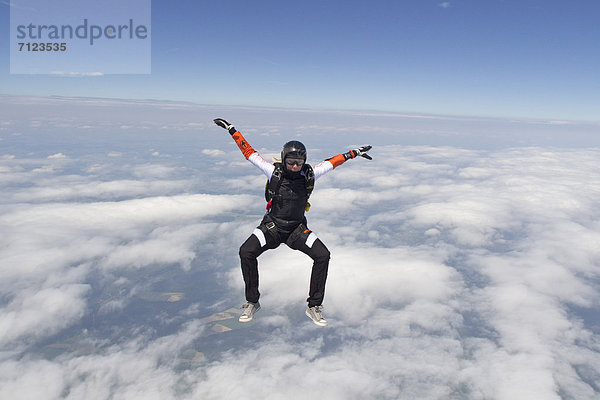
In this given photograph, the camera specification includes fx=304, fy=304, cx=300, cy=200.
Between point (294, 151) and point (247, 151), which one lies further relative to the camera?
point (247, 151)

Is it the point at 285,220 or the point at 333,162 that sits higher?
the point at 333,162

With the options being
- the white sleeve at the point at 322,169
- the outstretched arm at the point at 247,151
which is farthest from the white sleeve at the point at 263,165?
the white sleeve at the point at 322,169

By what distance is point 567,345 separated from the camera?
248ft

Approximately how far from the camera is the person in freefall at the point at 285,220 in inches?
167

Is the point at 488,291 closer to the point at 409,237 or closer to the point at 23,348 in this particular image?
the point at 409,237

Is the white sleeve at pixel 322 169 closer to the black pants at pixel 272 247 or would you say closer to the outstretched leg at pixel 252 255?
the black pants at pixel 272 247

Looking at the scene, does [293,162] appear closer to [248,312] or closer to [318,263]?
[318,263]

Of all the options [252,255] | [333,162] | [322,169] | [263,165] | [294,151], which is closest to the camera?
[294,151]

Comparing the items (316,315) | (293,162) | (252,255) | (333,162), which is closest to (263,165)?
(293,162)

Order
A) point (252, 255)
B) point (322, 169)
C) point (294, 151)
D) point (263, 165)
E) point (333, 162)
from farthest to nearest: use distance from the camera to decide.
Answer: point (333, 162) < point (322, 169) < point (263, 165) < point (252, 255) < point (294, 151)

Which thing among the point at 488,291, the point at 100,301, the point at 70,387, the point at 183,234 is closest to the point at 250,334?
the point at 70,387

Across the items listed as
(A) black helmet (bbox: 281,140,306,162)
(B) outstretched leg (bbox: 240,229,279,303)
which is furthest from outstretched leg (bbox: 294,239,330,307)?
(A) black helmet (bbox: 281,140,306,162)

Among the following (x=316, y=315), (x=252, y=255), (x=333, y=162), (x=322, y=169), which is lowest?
(x=316, y=315)

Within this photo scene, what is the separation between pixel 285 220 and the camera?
4.41 metres
